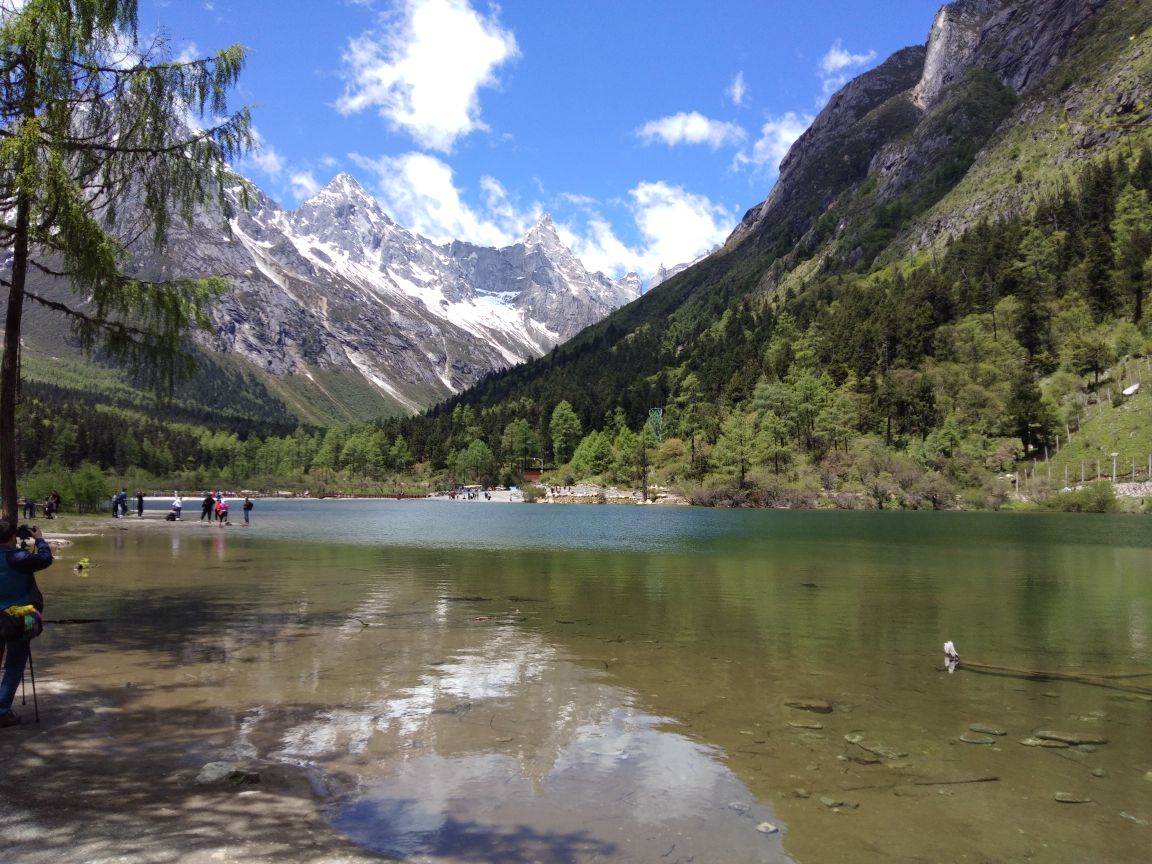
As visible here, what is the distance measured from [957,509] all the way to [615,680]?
10614cm

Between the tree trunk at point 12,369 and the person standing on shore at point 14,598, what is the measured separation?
17.1 feet

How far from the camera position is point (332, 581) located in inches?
1120

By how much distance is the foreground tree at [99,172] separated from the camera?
45.5 feet

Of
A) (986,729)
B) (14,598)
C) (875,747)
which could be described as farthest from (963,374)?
(14,598)

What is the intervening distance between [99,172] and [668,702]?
15.9 metres

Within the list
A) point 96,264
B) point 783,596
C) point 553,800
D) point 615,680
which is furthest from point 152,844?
point 783,596

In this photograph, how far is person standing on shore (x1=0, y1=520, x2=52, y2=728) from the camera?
377 inches

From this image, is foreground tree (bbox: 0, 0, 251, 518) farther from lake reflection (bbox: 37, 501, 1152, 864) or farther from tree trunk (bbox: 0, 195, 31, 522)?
lake reflection (bbox: 37, 501, 1152, 864)

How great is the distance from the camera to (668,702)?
12.6m

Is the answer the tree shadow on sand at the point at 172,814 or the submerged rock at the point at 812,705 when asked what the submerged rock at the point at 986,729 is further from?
the tree shadow on sand at the point at 172,814

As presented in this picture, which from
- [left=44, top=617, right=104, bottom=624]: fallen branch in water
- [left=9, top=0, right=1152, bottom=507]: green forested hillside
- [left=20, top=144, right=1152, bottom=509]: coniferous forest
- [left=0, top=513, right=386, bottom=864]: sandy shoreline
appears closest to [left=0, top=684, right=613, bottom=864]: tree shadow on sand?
[left=0, top=513, right=386, bottom=864]: sandy shoreline

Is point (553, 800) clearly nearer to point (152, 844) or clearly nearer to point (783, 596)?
point (152, 844)

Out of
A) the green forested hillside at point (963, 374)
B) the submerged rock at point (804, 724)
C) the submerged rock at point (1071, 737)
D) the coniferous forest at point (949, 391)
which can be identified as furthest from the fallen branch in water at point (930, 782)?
the green forested hillside at point (963, 374)

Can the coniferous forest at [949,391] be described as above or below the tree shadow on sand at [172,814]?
above
